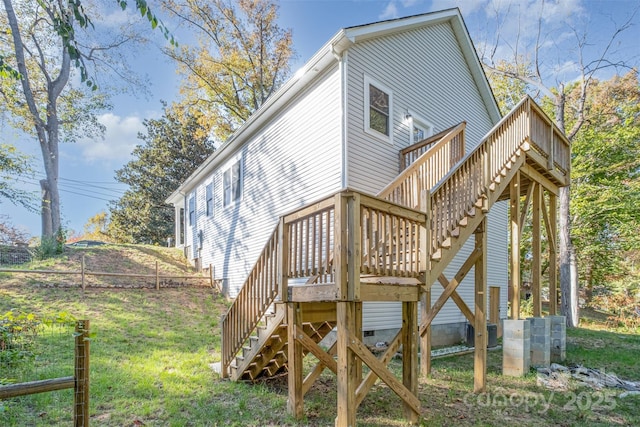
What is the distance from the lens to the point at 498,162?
6629mm

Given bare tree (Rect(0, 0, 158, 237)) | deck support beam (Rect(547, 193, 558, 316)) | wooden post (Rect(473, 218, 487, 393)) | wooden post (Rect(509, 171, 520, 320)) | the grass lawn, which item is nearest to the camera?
the grass lawn

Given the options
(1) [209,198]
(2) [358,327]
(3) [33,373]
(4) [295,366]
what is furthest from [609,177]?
(3) [33,373]

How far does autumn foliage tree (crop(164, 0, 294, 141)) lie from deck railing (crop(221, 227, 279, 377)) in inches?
666

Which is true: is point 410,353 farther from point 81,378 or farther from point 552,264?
point 552,264

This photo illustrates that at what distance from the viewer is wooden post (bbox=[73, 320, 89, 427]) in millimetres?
3275

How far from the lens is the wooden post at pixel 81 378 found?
328cm

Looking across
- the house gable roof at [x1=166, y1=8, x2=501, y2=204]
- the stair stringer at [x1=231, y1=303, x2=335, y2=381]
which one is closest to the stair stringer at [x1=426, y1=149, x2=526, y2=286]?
the stair stringer at [x1=231, y1=303, x2=335, y2=381]

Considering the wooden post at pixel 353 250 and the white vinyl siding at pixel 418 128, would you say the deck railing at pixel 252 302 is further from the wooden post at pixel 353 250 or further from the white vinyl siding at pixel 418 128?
the white vinyl siding at pixel 418 128

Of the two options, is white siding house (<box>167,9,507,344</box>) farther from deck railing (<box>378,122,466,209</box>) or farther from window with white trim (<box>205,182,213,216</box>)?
deck railing (<box>378,122,466,209</box>)

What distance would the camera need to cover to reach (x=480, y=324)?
19.6 feet

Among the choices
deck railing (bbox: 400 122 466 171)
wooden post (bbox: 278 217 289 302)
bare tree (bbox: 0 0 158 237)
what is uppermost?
bare tree (bbox: 0 0 158 237)

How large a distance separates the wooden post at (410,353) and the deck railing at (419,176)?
1.92 m

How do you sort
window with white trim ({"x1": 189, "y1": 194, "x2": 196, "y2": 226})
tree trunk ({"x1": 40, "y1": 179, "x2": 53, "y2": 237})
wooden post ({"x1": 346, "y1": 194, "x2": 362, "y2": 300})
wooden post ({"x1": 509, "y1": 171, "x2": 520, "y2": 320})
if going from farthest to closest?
window with white trim ({"x1": 189, "y1": 194, "x2": 196, "y2": 226}) → tree trunk ({"x1": 40, "y1": 179, "x2": 53, "y2": 237}) → wooden post ({"x1": 509, "y1": 171, "x2": 520, "y2": 320}) → wooden post ({"x1": 346, "y1": 194, "x2": 362, "y2": 300})

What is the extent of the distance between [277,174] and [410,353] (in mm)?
6731
